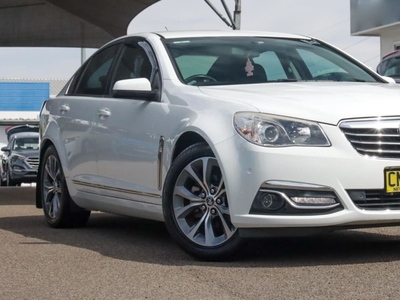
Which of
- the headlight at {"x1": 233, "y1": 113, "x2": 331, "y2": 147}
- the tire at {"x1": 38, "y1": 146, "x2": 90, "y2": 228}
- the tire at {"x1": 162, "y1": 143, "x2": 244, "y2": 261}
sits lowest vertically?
the tire at {"x1": 38, "y1": 146, "x2": 90, "y2": 228}

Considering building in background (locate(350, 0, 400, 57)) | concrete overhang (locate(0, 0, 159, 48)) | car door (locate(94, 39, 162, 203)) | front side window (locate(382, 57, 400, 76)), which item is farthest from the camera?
building in background (locate(350, 0, 400, 57))

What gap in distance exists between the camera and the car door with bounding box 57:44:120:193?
7.79 m

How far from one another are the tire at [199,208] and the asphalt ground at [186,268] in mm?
107

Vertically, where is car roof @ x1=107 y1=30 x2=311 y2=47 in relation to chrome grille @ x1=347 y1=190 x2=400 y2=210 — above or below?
above

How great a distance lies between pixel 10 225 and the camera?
8.97 metres

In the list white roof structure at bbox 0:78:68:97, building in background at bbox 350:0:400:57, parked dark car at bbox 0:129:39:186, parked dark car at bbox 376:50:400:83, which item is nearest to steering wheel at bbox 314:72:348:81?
parked dark car at bbox 376:50:400:83

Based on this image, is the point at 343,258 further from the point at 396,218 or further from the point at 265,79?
the point at 265,79

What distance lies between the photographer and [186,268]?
228 inches

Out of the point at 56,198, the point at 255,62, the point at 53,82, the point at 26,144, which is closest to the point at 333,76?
the point at 255,62

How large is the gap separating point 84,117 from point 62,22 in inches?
873

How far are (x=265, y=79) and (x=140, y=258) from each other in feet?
5.12

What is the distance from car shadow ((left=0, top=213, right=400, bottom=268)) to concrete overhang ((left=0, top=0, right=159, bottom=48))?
1819 centimetres

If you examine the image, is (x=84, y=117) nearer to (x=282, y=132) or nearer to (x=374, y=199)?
(x=282, y=132)

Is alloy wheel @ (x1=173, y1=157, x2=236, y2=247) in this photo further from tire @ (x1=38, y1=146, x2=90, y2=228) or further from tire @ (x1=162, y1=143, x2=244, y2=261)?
tire @ (x1=38, y1=146, x2=90, y2=228)
